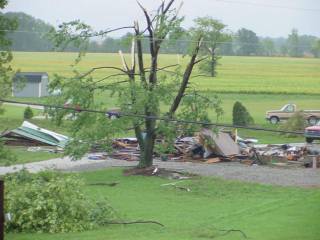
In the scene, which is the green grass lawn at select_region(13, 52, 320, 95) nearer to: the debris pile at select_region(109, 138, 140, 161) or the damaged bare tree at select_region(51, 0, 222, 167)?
the debris pile at select_region(109, 138, 140, 161)

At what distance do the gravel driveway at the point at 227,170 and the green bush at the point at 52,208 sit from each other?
11.1m

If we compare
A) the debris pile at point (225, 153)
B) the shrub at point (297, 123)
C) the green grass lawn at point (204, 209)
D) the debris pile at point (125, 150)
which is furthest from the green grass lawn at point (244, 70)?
the green grass lawn at point (204, 209)

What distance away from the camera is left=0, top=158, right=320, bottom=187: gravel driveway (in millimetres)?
28500

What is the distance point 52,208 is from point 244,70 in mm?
87679

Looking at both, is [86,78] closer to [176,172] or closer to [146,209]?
[176,172]

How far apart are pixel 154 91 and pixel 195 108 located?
2142mm

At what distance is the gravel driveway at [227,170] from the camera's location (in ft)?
93.5

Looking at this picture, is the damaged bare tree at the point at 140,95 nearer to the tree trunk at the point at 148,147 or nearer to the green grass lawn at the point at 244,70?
the tree trunk at the point at 148,147

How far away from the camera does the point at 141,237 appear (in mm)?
13969

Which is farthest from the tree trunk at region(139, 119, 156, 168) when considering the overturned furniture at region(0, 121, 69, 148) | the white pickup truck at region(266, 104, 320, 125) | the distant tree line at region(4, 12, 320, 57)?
the distant tree line at region(4, 12, 320, 57)

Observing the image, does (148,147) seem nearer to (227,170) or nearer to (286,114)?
(227,170)

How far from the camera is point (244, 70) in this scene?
100812 mm

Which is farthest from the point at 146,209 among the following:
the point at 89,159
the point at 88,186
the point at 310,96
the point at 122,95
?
the point at 310,96

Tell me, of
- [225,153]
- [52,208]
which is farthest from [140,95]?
[52,208]
